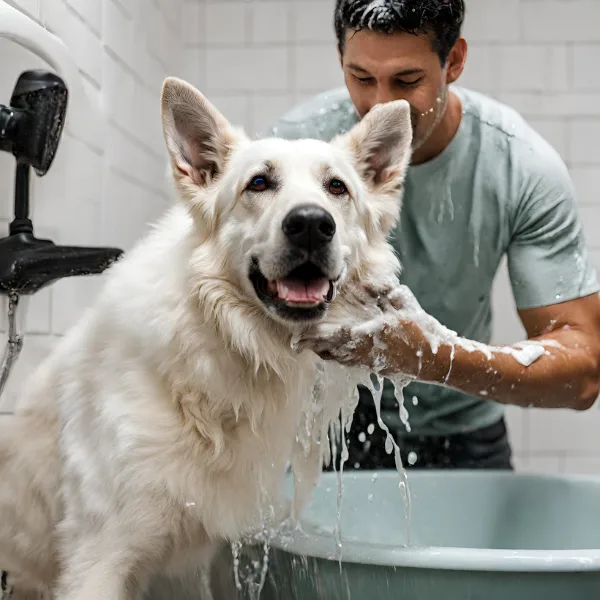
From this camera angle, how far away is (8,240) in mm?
1472

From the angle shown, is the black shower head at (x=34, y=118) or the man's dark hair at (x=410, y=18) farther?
the man's dark hair at (x=410, y=18)

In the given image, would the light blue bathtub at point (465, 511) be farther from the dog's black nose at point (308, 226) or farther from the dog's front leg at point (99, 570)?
the dog's black nose at point (308, 226)

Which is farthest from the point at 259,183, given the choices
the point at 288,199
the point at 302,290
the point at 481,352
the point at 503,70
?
the point at 503,70

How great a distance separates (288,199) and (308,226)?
0.08 meters

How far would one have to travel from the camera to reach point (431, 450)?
6.88 feet

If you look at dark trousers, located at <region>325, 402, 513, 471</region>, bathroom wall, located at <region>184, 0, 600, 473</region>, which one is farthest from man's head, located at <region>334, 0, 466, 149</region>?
bathroom wall, located at <region>184, 0, 600, 473</region>

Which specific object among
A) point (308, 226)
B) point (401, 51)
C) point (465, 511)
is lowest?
point (465, 511)

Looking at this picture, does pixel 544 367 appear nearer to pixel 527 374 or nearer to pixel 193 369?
pixel 527 374

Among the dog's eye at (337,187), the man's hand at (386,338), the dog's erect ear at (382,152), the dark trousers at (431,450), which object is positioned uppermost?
the dog's erect ear at (382,152)

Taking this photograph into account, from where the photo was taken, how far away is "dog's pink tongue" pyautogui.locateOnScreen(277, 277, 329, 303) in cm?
128

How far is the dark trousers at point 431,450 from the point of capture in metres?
2.07

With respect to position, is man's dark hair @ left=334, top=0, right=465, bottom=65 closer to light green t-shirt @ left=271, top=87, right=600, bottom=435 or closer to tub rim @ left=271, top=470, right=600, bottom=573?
light green t-shirt @ left=271, top=87, right=600, bottom=435

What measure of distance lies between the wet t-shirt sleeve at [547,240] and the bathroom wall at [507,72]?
118 centimetres

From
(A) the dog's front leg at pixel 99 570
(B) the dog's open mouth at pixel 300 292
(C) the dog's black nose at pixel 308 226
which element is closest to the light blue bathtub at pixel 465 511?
(A) the dog's front leg at pixel 99 570
